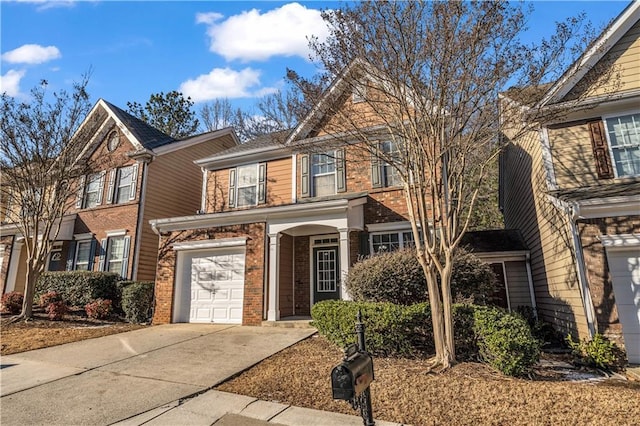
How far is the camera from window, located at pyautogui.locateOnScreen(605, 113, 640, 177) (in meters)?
8.33

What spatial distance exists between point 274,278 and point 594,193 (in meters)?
8.07

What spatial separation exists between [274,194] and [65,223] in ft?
31.9

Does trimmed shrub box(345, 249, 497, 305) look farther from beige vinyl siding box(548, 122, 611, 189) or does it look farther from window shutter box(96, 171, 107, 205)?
window shutter box(96, 171, 107, 205)

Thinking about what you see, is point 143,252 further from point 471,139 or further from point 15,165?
point 471,139

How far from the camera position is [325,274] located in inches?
449

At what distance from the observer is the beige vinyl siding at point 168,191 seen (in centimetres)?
1443

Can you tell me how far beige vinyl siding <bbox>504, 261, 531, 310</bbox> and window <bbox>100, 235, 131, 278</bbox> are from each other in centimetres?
1393

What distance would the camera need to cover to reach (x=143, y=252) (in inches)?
558

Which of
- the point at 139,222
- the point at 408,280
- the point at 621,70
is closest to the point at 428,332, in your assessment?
the point at 408,280

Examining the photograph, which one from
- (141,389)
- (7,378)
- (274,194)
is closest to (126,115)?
(274,194)

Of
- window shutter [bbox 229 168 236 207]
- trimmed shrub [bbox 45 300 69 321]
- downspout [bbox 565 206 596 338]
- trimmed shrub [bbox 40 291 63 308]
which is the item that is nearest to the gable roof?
downspout [bbox 565 206 596 338]

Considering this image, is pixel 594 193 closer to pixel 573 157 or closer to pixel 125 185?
pixel 573 157

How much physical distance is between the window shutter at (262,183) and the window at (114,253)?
19.0 ft

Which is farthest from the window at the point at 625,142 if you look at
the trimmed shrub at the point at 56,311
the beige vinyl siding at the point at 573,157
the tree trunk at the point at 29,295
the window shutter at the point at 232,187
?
the tree trunk at the point at 29,295
